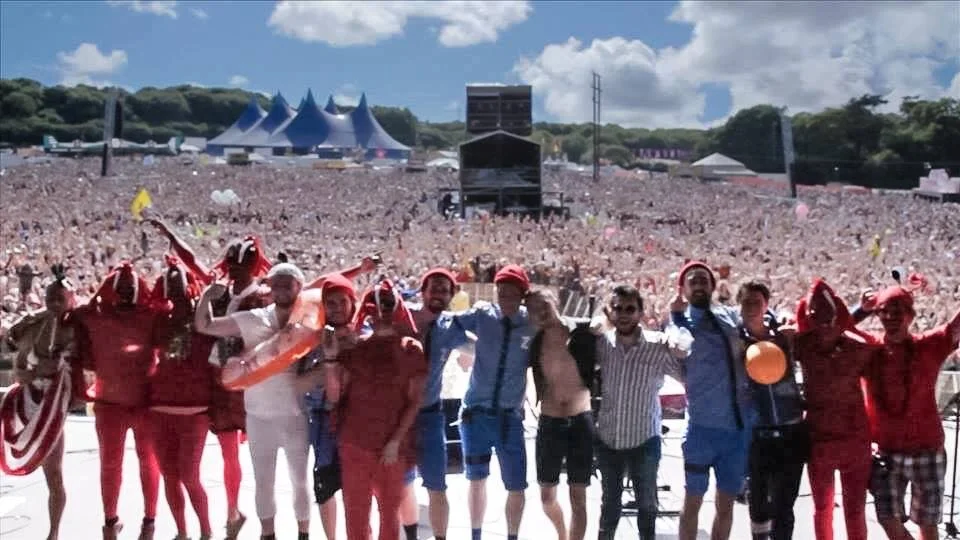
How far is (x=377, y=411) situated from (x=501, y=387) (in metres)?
0.60

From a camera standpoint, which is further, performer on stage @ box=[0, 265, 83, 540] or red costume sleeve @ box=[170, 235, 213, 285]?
red costume sleeve @ box=[170, 235, 213, 285]

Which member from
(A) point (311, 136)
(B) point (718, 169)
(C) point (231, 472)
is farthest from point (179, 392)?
(A) point (311, 136)

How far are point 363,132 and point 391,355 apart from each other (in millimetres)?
73464

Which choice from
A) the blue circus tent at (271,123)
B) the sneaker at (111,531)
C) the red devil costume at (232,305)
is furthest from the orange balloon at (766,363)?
the blue circus tent at (271,123)

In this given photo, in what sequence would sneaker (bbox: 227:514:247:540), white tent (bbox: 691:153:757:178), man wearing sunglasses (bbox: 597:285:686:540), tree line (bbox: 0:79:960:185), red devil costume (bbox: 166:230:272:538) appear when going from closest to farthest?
man wearing sunglasses (bbox: 597:285:686:540) → red devil costume (bbox: 166:230:272:538) → sneaker (bbox: 227:514:247:540) → tree line (bbox: 0:79:960:185) → white tent (bbox: 691:153:757:178)

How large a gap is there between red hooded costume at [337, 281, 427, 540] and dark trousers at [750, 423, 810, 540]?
4.83 ft

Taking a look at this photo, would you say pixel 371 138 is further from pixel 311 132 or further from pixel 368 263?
pixel 368 263

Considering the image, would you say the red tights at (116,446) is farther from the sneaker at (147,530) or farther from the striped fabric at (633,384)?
the striped fabric at (633,384)

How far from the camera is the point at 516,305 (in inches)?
170

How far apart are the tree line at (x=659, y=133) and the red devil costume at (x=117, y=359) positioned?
40.3 m

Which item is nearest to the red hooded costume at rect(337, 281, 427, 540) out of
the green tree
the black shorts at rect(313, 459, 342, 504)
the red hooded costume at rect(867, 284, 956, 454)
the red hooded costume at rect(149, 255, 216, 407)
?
the black shorts at rect(313, 459, 342, 504)

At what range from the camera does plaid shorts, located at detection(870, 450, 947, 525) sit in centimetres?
404

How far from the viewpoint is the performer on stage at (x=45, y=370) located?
173 inches

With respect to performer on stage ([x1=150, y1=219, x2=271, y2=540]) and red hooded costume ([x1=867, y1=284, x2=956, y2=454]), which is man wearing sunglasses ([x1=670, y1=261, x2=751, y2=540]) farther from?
performer on stage ([x1=150, y1=219, x2=271, y2=540])
